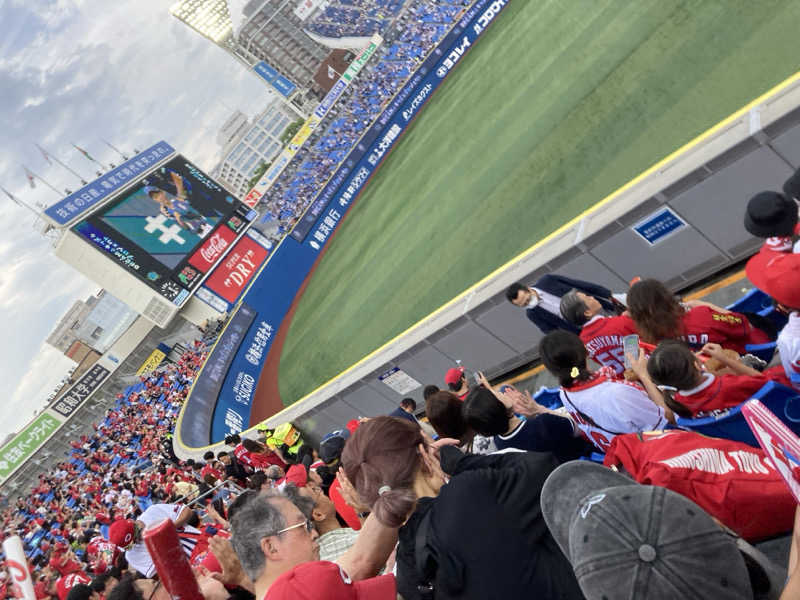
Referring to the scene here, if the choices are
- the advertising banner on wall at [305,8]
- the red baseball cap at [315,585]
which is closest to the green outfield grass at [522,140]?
the red baseball cap at [315,585]

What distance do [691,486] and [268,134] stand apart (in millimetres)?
126061

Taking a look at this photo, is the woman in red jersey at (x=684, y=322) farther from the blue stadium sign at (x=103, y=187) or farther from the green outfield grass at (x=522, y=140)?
the blue stadium sign at (x=103, y=187)

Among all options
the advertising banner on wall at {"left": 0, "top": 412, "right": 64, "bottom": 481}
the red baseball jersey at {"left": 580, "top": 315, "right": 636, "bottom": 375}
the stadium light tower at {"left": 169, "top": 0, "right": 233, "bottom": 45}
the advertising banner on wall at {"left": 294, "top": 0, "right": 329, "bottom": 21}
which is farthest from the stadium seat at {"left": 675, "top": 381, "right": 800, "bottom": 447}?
the advertising banner on wall at {"left": 294, "top": 0, "right": 329, "bottom": 21}

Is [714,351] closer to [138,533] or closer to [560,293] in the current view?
[560,293]

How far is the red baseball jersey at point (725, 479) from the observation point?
1.67 metres

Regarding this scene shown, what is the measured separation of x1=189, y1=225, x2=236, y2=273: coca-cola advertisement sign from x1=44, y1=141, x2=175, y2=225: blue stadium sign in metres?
3.96

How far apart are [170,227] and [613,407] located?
73.6 ft

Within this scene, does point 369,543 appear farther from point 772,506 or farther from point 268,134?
point 268,134

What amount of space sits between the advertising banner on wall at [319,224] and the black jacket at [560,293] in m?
10.8

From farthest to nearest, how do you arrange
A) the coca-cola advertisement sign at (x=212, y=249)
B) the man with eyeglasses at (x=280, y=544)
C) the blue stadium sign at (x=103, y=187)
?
1. the coca-cola advertisement sign at (x=212, y=249)
2. the blue stadium sign at (x=103, y=187)
3. the man with eyeglasses at (x=280, y=544)

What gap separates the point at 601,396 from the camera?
2.98 meters

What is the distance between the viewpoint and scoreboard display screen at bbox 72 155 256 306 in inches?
824

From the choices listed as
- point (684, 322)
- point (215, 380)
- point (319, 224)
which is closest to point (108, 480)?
point (215, 380)

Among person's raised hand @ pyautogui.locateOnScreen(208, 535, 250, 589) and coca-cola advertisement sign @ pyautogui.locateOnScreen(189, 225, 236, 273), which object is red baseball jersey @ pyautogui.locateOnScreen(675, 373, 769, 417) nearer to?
person's raised hand @ pyautogui.locateOnScreen(208, 535, 250, 589)
